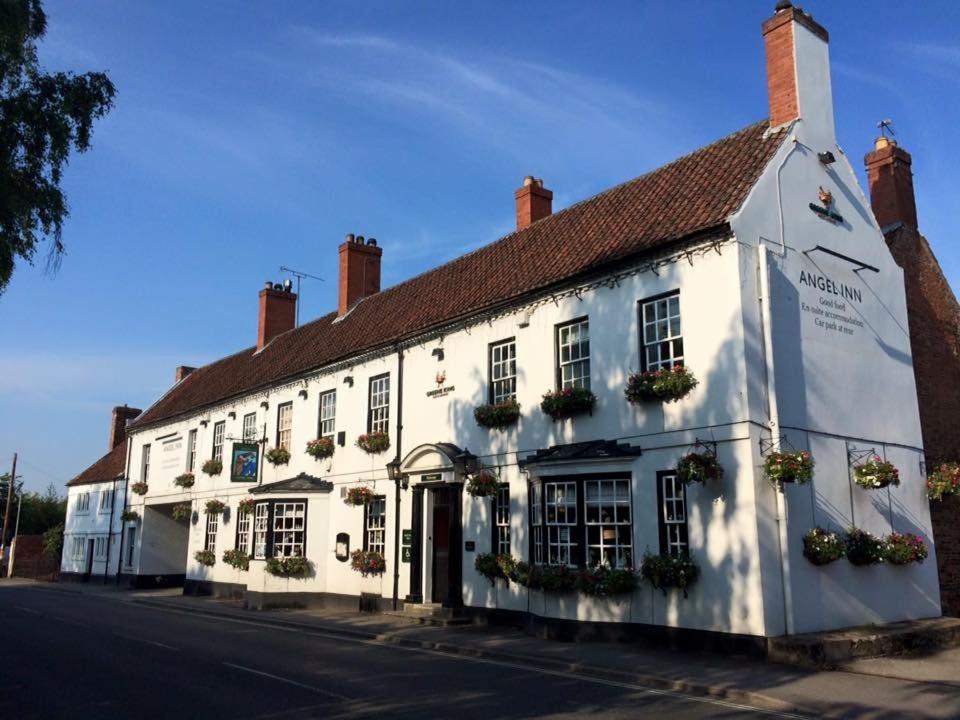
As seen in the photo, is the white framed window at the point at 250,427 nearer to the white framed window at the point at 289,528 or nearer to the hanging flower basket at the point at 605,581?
the white framed window at the point at 289,528

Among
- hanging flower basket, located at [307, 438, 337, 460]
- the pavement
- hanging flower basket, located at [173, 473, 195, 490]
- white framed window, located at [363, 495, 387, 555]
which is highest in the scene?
hanging flower basket, located at [307, 438, 337, 460]

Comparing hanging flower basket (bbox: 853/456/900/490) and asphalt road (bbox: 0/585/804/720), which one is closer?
asphalt road (bbox: 0/585/804/720)

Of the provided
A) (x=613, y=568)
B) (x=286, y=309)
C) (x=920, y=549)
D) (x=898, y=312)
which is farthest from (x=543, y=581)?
(x=286, y=309)

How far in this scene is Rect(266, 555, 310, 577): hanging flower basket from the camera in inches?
921

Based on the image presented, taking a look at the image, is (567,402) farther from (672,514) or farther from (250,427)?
(250,427)

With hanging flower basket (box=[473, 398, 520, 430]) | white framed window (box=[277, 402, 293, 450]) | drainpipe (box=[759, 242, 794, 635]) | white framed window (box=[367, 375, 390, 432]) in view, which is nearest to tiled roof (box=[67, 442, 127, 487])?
A: white framed window (box=[277, 402, 293, 450])

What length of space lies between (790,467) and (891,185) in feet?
34.1

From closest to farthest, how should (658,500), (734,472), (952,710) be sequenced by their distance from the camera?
1. (952,710)
2. (734,472)
3. (658,500)

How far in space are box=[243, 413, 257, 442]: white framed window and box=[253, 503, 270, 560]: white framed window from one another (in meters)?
3.57

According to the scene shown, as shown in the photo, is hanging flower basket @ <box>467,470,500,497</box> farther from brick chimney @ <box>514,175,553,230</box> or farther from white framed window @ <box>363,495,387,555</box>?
brick chimney @ <box>514,175,553,230</box>

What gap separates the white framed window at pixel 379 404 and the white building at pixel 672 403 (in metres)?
0.06

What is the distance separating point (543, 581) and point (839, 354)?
6934 millimetres

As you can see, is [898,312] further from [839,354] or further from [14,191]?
[14,191]

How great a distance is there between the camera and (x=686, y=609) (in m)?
13.9
